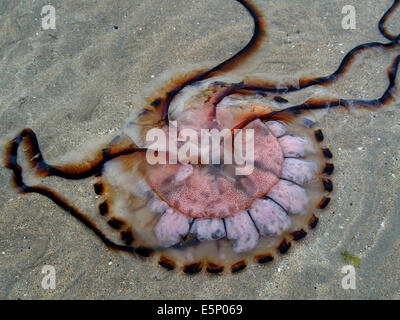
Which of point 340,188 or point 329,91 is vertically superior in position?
point 329,91

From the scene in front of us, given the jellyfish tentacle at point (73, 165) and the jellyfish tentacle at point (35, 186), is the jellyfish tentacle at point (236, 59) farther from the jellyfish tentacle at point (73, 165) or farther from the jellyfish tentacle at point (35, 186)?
the jellyfish tentacle at point (35, 186)

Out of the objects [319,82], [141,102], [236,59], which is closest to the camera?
[141,102]

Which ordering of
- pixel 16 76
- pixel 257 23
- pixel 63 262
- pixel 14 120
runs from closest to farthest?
pixel 63 262 < pixel 14 120 < pixel 16 76 < pixel 257 23

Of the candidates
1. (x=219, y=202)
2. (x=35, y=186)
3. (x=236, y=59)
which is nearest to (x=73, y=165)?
(x=35, y=186)

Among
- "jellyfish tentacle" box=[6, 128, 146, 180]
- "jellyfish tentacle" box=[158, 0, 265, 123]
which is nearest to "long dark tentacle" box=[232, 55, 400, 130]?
"jellyfish tentacle" box=[158, 0, 265, 123]

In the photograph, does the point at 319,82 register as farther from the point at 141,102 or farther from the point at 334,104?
the point at 141,102

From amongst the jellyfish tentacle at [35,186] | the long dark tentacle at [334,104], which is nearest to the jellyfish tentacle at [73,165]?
the jellyfish tentacle at [35,186]

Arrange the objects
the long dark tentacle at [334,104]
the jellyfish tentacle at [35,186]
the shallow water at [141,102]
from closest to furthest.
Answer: the shallow water at [141,102]
the jellyfish tentacle at [35,186]
the long dark tentacle at [334,104]
